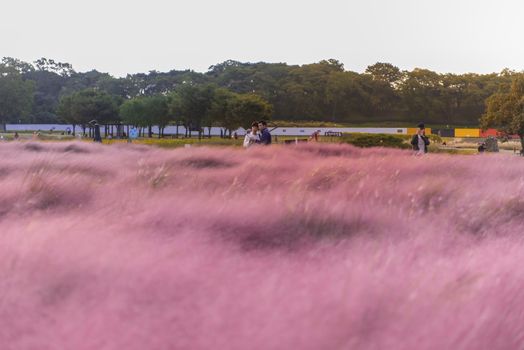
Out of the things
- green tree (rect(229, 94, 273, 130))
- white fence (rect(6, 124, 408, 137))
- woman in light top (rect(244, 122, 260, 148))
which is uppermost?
green tree (rect(229, 94, 273, 130))

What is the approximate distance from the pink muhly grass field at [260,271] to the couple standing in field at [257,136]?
9.23 meters

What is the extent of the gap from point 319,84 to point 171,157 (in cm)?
11358

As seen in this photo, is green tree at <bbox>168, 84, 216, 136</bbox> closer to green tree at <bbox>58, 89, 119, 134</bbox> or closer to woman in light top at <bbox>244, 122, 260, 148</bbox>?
green tree at <bbox>58, 89, 119, 134</bbox>

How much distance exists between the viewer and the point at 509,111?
43625 millimetres

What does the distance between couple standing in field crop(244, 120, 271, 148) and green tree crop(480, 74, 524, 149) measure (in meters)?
34.3

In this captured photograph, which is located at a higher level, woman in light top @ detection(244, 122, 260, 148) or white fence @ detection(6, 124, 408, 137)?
woman in light top @ detection(244, 122, 260, 148)

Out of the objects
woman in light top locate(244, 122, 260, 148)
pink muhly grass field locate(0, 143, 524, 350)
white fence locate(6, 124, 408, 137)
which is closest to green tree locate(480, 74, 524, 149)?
woman in light top locate(244, 122, 260, 148)

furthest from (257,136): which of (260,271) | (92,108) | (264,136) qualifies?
(92,108)

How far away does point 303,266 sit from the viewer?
4.85 feet

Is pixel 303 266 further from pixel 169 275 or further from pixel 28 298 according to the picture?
pixel 28 298

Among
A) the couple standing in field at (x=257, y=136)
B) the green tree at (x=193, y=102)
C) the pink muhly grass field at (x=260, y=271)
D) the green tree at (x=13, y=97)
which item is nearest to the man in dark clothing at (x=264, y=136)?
the couple standing in field at (x=257, y=136)

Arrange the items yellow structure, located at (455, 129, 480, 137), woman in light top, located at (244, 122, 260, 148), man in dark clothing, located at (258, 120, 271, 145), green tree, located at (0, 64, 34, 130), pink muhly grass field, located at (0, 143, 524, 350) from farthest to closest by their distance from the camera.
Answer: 1. green tree, located at (0, 64, 34, 130)
2. yellow structure, located at (455, 129, 480, 137)
3. man in dark clothing, located at (258, 120, 271, 145)
4. woman in light top, located at (244, 122, 260, 148)
5. pink muhly grass field, located at (0, 143, 524, 350)

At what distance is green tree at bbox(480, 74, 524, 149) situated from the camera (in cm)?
4238

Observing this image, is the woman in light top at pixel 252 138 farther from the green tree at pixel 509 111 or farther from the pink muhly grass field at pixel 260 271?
the green tree at pixel 509 111
